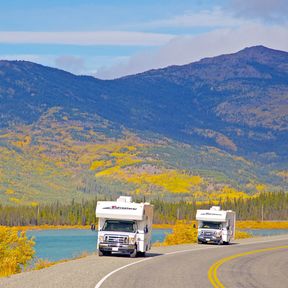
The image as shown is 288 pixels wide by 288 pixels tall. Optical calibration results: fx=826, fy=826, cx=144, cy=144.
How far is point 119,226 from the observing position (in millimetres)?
46250

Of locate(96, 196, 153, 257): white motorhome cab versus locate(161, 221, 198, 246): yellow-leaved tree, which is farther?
locate(161, 221, 198, 246): yellow-leaved tree

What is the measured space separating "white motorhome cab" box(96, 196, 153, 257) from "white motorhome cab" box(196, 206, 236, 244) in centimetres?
1676

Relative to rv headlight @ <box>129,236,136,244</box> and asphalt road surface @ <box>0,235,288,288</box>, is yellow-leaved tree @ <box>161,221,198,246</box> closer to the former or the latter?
asphalt road surface @ <box>0,235,288,288</box>

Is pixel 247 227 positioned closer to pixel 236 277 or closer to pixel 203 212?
pixel 203 212

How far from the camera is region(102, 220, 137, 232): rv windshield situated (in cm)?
4606

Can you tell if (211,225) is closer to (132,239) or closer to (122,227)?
(122,227)

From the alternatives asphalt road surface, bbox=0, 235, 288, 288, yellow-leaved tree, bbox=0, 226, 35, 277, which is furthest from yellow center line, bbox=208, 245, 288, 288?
yellow-leaved tree, bbox=0, 226, 35, 277

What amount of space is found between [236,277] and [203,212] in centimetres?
2789

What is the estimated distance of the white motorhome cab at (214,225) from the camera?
63144mm

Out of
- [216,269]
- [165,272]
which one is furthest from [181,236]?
[165,272]

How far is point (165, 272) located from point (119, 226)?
975 cm

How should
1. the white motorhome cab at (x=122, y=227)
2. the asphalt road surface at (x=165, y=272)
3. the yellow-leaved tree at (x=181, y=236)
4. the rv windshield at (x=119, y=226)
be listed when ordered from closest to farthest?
the asphalt road surface at (x=165, y=272) → the white motorhome cab at (x=122, y=227) → the rv windshield at (x=119, y=226) → the yellow-leaved tree at (x=181, y=236)

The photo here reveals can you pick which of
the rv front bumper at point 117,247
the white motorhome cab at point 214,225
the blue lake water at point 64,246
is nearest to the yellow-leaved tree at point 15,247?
the rv front bumper at point 117,247

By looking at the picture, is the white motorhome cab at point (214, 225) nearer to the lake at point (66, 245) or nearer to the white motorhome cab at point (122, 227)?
the lake at point (66, 245)
